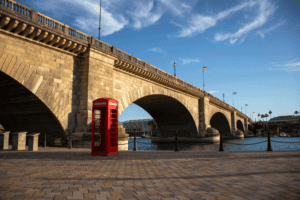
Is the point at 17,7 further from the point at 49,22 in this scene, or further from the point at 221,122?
the point at 221,122

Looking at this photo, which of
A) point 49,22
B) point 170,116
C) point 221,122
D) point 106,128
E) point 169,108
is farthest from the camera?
point 221,122

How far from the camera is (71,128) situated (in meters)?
14.2

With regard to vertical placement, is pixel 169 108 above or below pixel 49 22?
below

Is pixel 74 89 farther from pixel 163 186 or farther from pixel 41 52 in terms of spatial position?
pixel 163 186

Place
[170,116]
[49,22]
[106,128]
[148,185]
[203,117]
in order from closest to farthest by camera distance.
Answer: [148,185] < [106,128] < [49,22] < [203,117] < [170,116]

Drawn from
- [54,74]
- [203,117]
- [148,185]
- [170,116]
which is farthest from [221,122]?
[148,185]

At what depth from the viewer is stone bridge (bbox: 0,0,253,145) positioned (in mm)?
11617

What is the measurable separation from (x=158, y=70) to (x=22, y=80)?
14878 millimetres

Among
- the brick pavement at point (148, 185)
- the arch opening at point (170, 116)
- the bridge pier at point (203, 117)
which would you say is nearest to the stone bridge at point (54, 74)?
the brick pavement at point (148, 185)

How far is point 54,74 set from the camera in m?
13.7

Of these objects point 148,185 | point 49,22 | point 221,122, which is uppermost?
point 49,22

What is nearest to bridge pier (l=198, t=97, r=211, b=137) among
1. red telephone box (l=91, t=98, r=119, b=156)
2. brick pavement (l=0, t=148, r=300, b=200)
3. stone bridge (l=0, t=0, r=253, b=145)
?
stone bridge (l=0, t=0, r=253, b=145)

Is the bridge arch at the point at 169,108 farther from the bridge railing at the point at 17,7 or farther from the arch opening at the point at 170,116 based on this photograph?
the bridge railing at the point at 17,7

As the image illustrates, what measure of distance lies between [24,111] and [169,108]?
22.5 meters
